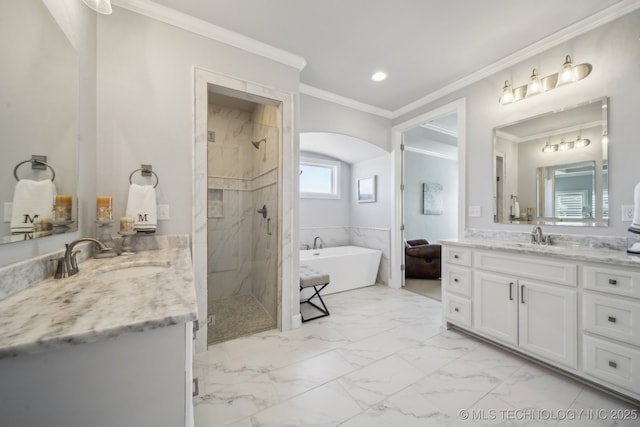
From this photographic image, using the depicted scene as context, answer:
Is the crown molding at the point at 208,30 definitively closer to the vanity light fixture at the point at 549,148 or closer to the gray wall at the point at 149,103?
the gray wall at the point at 149,103

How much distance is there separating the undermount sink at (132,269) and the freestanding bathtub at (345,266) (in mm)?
1963

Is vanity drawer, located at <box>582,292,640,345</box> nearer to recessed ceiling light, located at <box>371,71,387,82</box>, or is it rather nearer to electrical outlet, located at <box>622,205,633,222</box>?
electrical outlet, located at <box>622,205,633,222</box>

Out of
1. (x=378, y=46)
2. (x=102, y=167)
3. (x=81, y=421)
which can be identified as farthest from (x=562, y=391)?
(x=102, y=167)

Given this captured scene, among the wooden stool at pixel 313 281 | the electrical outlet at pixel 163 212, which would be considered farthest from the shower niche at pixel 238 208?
the electrical outlet at pixel 163 212

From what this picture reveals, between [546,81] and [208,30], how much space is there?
9.85 feet

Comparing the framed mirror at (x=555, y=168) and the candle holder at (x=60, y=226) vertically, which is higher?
the framed mirror at (x=555, y=168)

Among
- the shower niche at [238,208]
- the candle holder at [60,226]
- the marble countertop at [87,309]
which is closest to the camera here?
the marble countertop at [87,309]

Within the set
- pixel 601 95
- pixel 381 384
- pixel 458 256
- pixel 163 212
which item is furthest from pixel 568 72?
pixel 163 212

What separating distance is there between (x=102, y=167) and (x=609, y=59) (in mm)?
3913

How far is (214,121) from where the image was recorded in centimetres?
339

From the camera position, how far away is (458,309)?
7.58 feet

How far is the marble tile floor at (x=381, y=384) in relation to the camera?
139 cm

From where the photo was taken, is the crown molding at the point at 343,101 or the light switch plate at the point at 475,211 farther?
the crown molding at the point at 343,101

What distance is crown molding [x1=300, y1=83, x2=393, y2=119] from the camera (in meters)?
3.03
